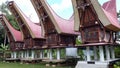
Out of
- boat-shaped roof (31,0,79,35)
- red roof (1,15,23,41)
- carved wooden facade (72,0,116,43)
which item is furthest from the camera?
red roof (1,15,23,41)

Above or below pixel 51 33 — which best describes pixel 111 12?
above

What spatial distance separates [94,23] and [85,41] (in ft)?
3.54

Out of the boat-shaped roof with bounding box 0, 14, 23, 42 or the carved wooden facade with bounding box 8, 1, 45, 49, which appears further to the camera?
the boat-shaped roof with bounding box 0, 14, 23, 42

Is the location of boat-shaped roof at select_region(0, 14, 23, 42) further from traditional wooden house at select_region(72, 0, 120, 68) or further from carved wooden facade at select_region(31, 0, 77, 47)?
traditional wooden house at select_region(72, 0, 120, 68)

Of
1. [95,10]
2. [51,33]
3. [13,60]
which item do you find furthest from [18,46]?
[95,10]

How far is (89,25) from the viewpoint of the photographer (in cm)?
956

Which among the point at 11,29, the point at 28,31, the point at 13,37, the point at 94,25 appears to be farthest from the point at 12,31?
the point at 94,25

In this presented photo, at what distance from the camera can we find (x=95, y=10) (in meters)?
9.20

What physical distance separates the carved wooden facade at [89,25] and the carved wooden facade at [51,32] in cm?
237

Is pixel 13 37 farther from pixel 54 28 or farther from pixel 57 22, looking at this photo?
pixel 57 22

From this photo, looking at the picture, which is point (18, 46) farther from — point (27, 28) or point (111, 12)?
point (111, 12)

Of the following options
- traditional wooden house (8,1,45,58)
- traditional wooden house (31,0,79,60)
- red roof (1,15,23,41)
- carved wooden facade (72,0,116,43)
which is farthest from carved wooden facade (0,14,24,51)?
carved wooden facade (72,0,116,43)

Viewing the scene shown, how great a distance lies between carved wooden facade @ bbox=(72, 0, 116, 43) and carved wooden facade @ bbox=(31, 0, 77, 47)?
93.2 inches

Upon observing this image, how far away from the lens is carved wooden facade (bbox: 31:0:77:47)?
483 inches
